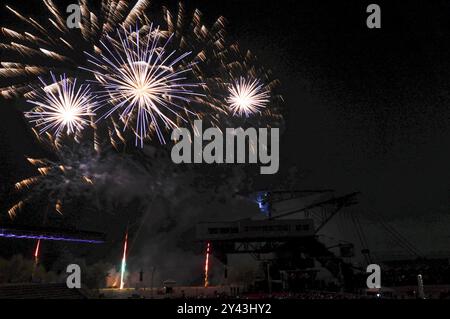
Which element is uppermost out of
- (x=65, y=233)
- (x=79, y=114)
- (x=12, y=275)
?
(x=79, y=114)
